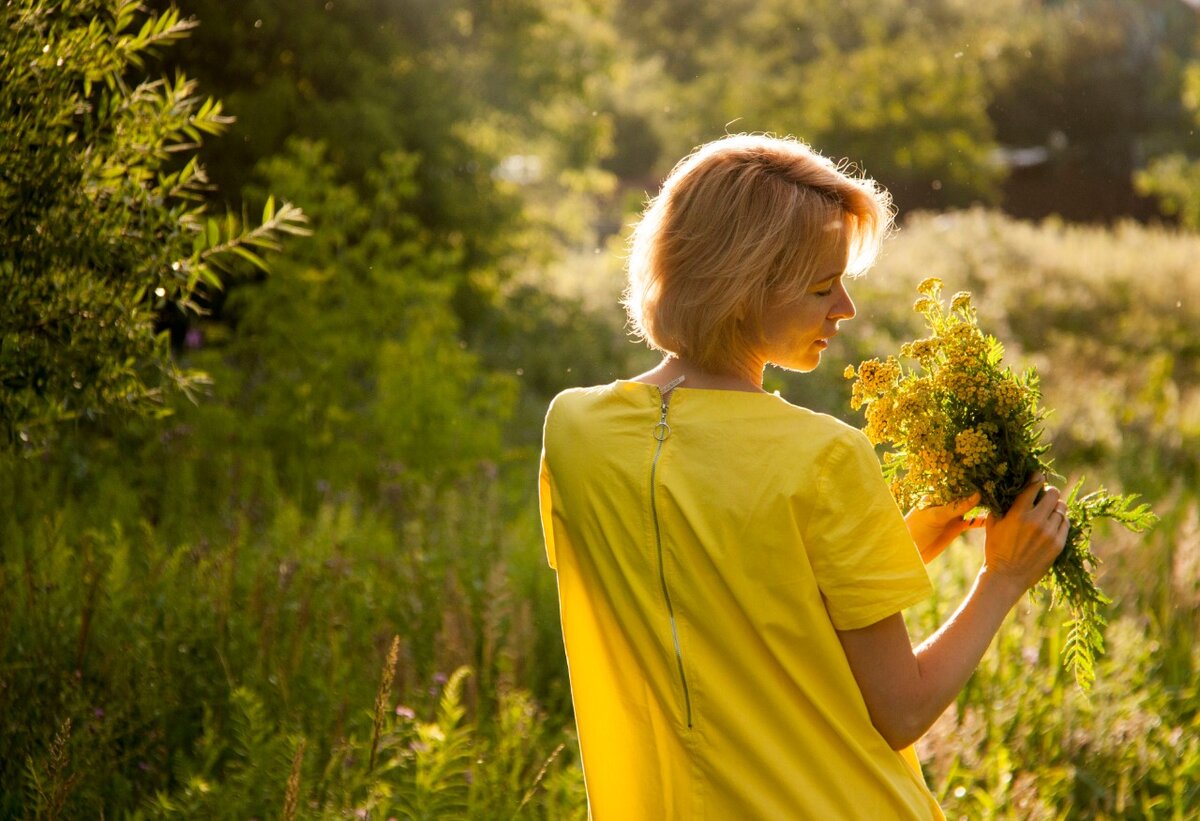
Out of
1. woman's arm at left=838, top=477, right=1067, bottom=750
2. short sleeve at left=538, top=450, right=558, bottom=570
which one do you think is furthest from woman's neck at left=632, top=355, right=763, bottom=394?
woman's arm at left=838, top=477, right=1067, bottom=750

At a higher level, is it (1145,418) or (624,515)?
(624,515)

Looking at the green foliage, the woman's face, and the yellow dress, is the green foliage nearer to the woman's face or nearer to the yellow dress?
the yellow dress

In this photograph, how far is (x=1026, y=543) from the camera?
176cm

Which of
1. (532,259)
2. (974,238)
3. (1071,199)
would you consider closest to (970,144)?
(1071,199)

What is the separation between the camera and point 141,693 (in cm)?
341

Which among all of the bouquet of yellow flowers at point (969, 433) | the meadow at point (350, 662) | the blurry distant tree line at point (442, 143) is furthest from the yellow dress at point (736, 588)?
the blurry distant tree line at point (442, 143)

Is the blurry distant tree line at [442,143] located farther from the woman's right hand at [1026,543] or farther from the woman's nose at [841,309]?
the woman's right hand at [1026,543]

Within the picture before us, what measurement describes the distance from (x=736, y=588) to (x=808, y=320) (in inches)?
15.1

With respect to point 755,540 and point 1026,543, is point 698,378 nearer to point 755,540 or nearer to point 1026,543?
point 755,540

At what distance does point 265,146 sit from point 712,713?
10568mm

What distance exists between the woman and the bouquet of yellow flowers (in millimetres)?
131

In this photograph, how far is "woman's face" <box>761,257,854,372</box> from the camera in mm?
1680

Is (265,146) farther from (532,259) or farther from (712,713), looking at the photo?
(712,713)

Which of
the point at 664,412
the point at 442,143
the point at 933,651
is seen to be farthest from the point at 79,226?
the point at 442,143
